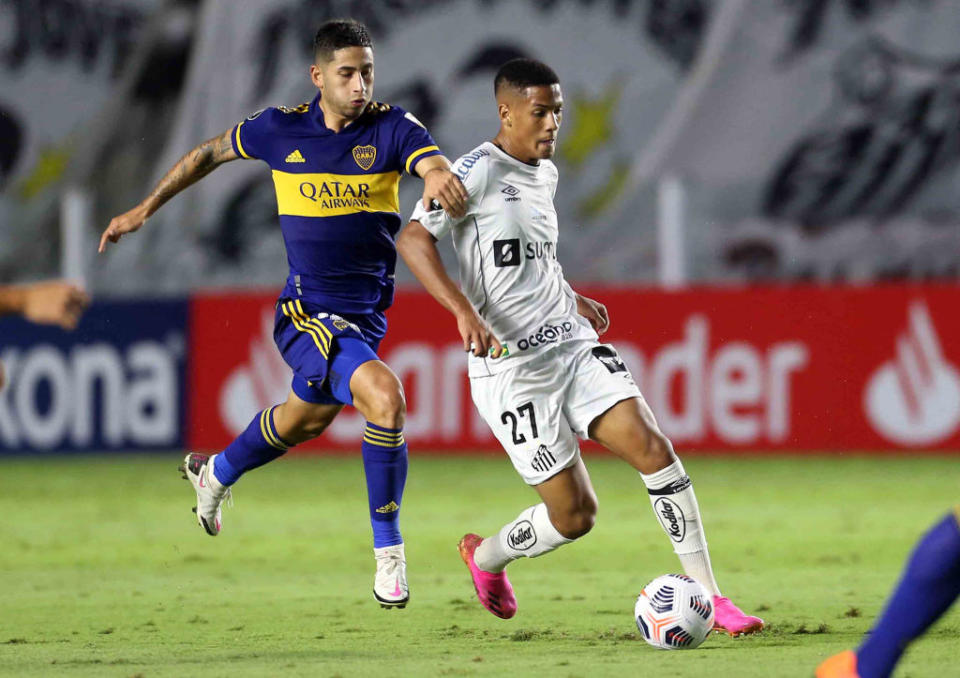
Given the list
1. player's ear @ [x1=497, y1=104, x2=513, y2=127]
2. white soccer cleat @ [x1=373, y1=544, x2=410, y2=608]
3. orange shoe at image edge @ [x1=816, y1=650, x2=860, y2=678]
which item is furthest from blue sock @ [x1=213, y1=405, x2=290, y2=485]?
orange shoe at image edge @ [x1=816, y1=650, x2=860, y2=678]

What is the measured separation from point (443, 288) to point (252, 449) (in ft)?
6.23

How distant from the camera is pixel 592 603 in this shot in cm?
673

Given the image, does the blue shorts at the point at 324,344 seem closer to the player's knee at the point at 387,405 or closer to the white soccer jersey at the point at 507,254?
the player's knee at the point at 387,405

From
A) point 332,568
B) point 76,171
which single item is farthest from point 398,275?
point 332,568

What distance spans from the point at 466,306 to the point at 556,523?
97 cm

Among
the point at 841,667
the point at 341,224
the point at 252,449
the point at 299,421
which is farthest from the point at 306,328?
the point at 841,667

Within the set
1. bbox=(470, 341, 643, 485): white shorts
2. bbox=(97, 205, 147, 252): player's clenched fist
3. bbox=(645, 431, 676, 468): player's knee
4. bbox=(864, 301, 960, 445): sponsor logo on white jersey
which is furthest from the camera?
bbox=(864, 301, 960, 445): sponsor logo on white jersey

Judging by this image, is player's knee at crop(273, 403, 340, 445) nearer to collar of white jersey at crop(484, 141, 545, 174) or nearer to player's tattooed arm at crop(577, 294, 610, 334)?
player's tattooed arm at crop(577, 294, 610, 334)

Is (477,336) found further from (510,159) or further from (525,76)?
(525,76)

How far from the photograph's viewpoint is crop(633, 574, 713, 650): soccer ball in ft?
17.7

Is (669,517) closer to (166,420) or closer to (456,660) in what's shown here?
(456,660)

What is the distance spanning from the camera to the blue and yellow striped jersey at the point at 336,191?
6.64m

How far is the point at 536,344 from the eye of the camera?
238 inches

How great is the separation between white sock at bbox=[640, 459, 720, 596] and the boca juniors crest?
181 centimetres
